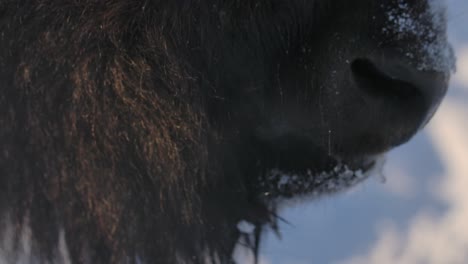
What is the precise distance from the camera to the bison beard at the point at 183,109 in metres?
1.04

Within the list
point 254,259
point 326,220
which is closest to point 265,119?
point 254,259

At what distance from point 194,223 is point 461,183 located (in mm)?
1639

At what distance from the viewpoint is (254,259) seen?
1.55m

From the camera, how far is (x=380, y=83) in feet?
3.47

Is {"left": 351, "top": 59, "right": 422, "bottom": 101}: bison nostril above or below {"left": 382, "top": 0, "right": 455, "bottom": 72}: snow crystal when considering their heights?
below

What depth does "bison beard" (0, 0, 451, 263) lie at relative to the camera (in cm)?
104

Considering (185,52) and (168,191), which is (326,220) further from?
(185,52)

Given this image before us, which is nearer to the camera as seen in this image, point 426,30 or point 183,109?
point 426,30

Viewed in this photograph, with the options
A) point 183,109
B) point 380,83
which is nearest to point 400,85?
point 380,83

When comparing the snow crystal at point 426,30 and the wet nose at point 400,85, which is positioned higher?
the snow crystal at point 426,30

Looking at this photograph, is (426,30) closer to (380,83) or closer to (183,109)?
(380,83)

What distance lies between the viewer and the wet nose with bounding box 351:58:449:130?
3.35 feet

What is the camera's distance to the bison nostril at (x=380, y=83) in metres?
1.04

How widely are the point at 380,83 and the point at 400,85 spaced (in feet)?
0.10
